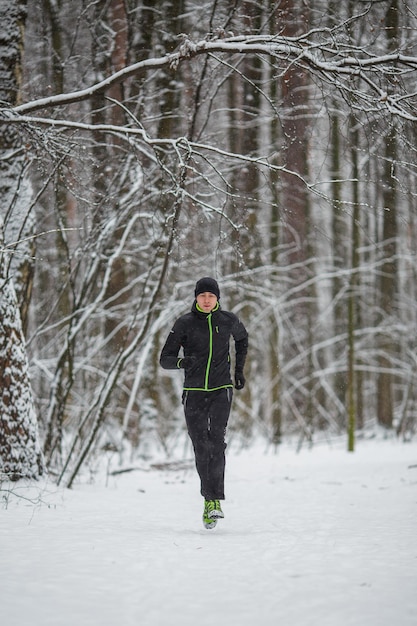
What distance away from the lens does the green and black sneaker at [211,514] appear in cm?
495

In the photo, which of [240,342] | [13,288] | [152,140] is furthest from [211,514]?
[152,140]

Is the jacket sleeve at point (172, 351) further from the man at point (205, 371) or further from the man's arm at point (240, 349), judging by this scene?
the man's arm at point (240, 349)

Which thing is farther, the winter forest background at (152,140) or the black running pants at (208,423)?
the winter forest background at (152,140)

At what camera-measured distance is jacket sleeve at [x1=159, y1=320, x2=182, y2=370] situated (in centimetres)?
517

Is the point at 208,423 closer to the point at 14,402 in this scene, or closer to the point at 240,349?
the point at 240,349

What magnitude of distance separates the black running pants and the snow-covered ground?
1.75ft

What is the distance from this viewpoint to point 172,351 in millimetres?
5246

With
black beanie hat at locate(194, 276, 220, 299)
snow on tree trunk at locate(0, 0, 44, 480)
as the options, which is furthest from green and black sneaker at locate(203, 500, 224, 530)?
snow on tree trunk at locate(0, 0, 44, 480)

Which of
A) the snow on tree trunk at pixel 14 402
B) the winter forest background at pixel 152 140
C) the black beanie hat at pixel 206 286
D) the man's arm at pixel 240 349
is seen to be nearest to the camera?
the black beanie hat at pixel 206 286

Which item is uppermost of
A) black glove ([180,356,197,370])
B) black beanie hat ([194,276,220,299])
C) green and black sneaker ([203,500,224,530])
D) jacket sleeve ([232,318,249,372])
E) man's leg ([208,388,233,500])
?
black beanie hat ([194,276,220,299])

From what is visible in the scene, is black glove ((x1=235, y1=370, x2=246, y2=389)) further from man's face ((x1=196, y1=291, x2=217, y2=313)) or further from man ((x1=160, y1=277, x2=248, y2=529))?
man's face ((x1=196, y1=291, x2=217, y2=313))

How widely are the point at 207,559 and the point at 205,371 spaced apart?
1648 millimetres

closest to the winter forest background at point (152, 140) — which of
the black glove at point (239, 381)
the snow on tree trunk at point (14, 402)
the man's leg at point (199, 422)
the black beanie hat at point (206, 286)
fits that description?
the snow on tree trunk at point (14, 402)

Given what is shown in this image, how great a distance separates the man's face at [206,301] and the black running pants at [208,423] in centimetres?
67
